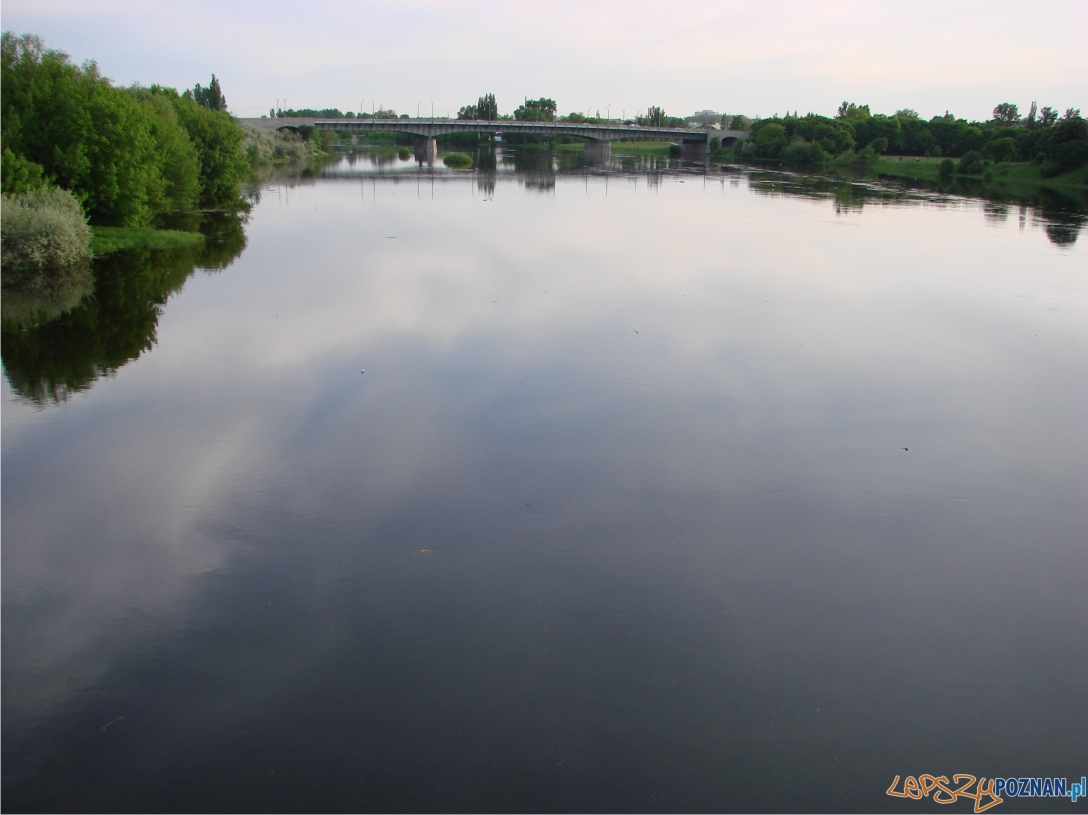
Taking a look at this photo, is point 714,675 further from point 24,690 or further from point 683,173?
point 683,173

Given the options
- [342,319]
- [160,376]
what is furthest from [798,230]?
[160,376]

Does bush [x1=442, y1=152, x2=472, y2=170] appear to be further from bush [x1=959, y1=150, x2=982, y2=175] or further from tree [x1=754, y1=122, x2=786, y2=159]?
bush [x1=959, y1=150, x2=982, y2=175]

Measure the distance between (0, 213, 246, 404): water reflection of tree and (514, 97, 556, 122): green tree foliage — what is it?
15191 cm

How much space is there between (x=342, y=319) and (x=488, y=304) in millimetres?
3636

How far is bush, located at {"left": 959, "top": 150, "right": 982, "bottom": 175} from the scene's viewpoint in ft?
255

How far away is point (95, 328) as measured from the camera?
60.6 feet

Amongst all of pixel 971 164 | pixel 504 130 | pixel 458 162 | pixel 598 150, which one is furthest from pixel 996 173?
pixel 598 150

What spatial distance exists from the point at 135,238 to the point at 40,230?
5.60m

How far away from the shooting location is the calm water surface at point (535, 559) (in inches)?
255

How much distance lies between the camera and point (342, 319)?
19156 mm

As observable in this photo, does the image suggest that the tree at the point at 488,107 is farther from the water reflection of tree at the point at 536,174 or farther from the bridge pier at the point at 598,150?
the water reflection of tree at the point at 536,174

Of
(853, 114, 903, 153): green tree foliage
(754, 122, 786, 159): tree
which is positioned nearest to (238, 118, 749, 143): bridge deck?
(754, 122, 786, 159): tree

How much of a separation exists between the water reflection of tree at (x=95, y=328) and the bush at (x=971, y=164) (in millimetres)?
73721

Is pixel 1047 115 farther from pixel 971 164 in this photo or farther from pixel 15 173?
pixel 15 173
